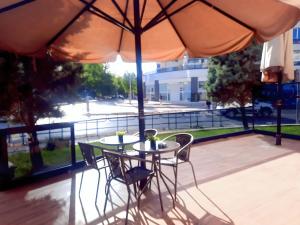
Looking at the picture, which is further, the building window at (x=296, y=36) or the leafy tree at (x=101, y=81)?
the leafy tree at (x=101, y=81)

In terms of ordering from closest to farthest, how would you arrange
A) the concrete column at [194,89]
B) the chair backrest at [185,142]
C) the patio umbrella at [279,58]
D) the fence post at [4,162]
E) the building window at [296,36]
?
the chair backrest at [185,142]
the fence post at [4,162]
the patio umbrella at [279,58]
the building window at [296,36]
the concrete column at [194,89]

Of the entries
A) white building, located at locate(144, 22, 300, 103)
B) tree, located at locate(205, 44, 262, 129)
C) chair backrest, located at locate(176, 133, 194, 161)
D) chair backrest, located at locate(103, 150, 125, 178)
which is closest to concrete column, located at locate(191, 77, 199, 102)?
white building, located at locate(144, 22, 300, 103)

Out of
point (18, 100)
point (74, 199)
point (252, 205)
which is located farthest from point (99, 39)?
point (252, 205)

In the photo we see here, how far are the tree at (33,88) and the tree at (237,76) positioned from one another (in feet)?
22.2

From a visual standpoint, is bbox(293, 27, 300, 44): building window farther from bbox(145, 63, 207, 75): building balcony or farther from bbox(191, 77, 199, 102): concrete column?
bbox(191, 77, 199, 102): concrete column

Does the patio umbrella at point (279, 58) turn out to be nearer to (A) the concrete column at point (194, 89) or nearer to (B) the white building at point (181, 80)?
(B) the white building at point (181, 80)

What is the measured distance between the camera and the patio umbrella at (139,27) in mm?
3334

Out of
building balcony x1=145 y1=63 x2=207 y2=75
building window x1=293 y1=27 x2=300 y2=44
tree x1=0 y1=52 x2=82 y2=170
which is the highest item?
building window x1=293 y1=27 x2=300 y2=44

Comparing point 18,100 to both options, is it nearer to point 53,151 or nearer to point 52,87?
point 52,87

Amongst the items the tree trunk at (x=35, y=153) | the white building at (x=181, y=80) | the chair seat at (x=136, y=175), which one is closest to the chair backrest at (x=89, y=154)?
the chair seat at (x=136, y=175)

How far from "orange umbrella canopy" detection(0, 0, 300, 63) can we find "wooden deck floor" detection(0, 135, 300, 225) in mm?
2001

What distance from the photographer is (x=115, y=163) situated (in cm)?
329

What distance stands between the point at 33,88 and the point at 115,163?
2973mm

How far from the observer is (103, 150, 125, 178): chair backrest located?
3078 mm
